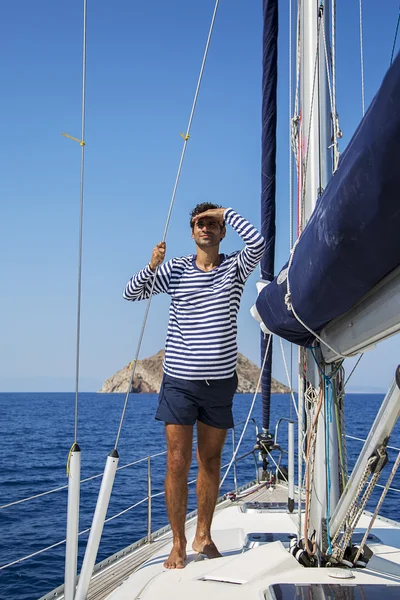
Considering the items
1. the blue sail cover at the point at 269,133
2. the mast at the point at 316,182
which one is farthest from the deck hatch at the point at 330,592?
the blue sail cover at the point at 269,133

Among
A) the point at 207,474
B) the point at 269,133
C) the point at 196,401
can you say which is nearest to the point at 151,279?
the point at 196,401

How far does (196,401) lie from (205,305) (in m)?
0.51

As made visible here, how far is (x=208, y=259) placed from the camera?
330 centimetres

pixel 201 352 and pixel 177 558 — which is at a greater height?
pixel 201 352

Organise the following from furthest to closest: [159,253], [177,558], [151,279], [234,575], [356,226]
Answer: [151,279], [159,253], [177,558], [234,575], [356,226]

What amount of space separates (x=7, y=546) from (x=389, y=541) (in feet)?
19.6

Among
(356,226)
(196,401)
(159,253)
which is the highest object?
(159,253)

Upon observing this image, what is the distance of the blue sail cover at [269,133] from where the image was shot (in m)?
4.86

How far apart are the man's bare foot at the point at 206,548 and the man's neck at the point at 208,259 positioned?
4.79 feet

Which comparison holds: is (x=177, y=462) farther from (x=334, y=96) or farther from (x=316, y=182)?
(x=334, y=96)

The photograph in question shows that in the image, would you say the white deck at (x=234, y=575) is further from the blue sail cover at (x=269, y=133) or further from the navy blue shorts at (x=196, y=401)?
the blue sail cover at (x=269, y=133)

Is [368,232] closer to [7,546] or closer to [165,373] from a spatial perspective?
[165,373]

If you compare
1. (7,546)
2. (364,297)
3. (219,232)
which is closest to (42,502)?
(7,546)

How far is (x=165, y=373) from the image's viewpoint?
3.21 metres
